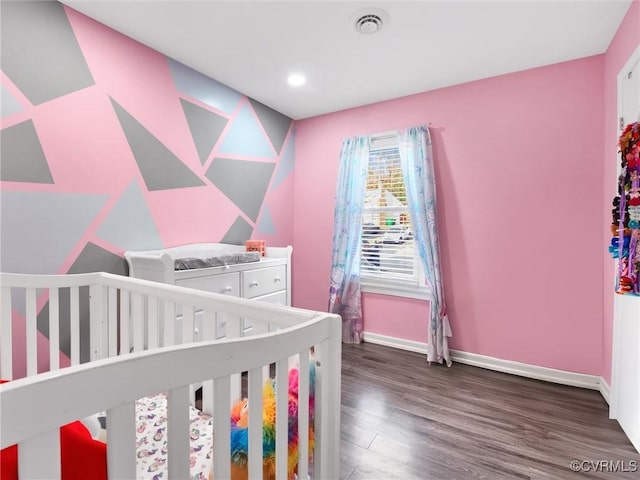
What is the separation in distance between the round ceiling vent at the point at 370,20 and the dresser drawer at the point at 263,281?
1.73 meters

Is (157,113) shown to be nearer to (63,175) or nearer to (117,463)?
(63,175)

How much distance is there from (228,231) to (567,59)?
2.78m

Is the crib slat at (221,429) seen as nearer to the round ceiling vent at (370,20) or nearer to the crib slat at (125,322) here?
the crib slat at (125,322)

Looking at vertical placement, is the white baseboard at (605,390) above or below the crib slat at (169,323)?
below

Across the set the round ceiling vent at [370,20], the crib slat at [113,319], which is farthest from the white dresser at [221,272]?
the round ceiling vent at [370,20]

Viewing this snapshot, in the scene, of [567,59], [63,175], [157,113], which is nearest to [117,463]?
[63,175]

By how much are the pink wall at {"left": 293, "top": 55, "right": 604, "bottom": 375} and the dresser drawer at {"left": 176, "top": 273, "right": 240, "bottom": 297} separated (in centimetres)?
147

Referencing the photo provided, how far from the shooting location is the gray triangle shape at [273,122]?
2.91 m

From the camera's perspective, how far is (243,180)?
2766mm

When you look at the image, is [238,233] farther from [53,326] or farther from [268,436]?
[268,436]

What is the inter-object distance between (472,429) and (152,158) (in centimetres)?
251

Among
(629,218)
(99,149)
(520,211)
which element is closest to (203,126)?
(99,149)

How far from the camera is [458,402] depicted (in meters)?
1.93

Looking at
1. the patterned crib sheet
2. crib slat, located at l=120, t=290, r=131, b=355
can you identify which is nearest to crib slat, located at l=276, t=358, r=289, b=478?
the patterned crib sheet
